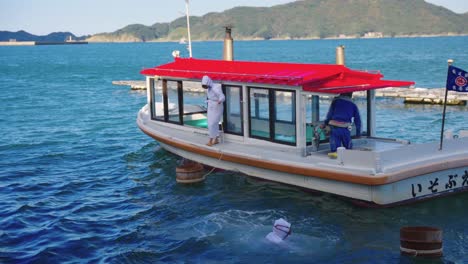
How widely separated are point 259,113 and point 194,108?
371 cm

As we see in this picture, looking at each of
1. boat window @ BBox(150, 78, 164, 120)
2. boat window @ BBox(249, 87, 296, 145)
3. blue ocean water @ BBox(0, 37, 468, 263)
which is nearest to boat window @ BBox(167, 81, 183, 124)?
boat window @ BBox(150, 78, 164, 120)

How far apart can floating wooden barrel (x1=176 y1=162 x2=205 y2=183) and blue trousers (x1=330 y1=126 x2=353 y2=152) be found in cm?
362

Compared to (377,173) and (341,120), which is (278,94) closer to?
(341,120)

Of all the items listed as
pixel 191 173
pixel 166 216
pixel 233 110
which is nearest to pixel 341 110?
pixel 233 110

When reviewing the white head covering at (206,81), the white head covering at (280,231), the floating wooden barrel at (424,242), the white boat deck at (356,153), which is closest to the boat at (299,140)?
the white boat deck at (356,153)

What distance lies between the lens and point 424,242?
10.6 m

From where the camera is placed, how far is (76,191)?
53.2ft

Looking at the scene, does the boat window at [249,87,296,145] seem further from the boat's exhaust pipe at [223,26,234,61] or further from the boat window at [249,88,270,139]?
the boat's exhaust pipe at [223,26,234,61]

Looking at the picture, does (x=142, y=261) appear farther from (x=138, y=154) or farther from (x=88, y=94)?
(x=88, y=94)

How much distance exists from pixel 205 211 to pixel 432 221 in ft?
15.5

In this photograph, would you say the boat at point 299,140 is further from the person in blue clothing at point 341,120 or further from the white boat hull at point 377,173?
the person in blue clothing at point 341,120

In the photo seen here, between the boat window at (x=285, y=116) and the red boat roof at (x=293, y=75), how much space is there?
418 millimetres

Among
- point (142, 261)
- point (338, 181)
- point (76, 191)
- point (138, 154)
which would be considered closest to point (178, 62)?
point (138, 154)

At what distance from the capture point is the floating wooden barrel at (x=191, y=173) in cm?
1592
